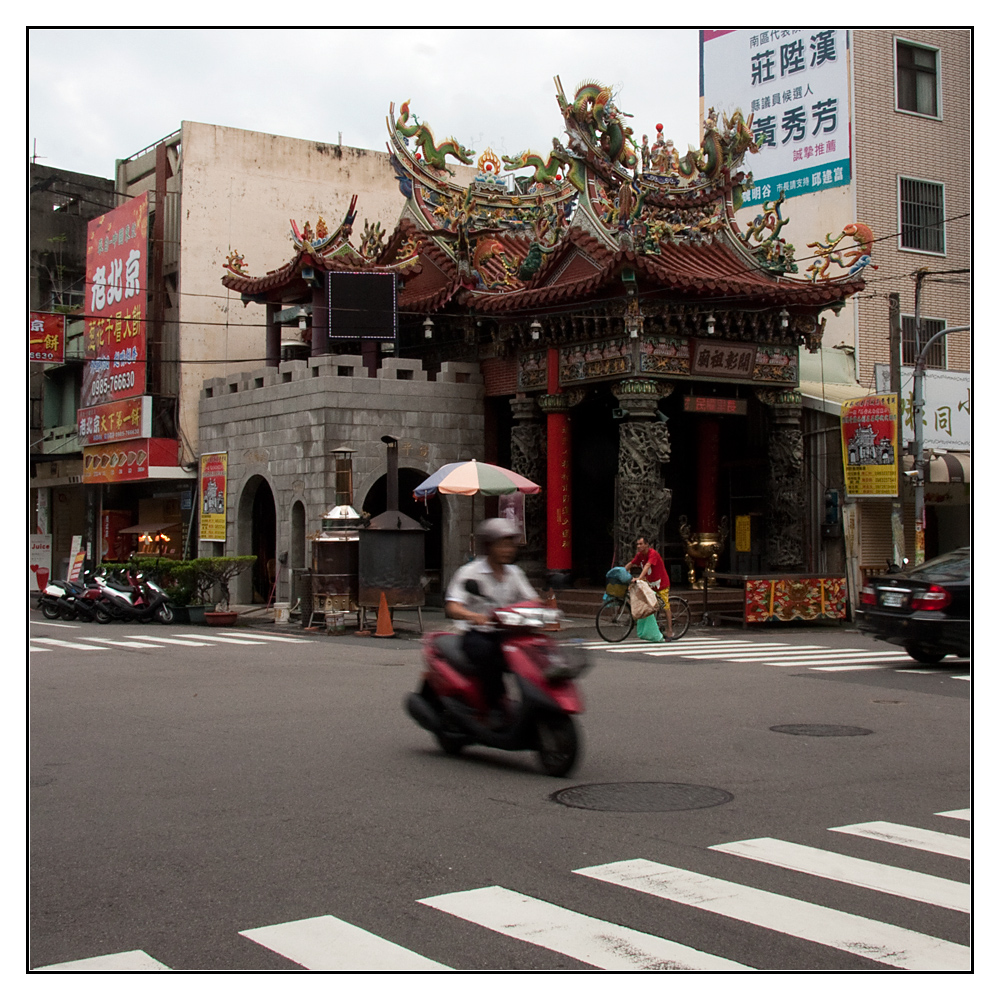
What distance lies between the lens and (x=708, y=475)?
27484mm

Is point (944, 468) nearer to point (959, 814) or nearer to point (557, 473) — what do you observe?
point (557, 473)

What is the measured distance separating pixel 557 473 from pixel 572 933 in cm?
2106

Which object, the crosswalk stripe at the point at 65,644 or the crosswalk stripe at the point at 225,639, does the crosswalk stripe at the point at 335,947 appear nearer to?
the crosswalk stripe at the point at 65,644

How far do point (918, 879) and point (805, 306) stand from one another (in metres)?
20.8

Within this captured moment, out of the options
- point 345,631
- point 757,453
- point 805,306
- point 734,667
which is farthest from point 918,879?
point 757,453

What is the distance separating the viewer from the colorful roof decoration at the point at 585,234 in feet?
78.9

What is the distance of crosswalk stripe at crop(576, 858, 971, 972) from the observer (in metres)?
4.92

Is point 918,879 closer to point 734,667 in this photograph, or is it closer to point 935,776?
point 935,776

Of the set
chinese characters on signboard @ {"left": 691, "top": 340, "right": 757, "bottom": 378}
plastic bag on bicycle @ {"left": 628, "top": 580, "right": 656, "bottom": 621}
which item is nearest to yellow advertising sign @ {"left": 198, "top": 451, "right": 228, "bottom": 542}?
chinese characters on signboard @ {"left": 691, "top": 340, "right": 757, "bottom": 378}

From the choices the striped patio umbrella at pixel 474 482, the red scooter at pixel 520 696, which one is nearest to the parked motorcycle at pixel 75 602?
the striped patio umbrella at pixel 474 482

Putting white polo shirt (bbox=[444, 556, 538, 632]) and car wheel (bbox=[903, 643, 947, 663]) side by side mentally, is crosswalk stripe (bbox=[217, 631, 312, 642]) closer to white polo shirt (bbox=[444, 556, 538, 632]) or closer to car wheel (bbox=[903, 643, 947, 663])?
car wheel (bbox=[903, 643, 947, 663])

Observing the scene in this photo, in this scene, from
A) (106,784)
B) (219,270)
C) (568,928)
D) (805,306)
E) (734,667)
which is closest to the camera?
(568,928)

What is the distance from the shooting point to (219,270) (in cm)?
3406

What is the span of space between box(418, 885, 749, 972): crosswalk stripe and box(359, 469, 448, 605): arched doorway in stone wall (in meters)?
21.5
